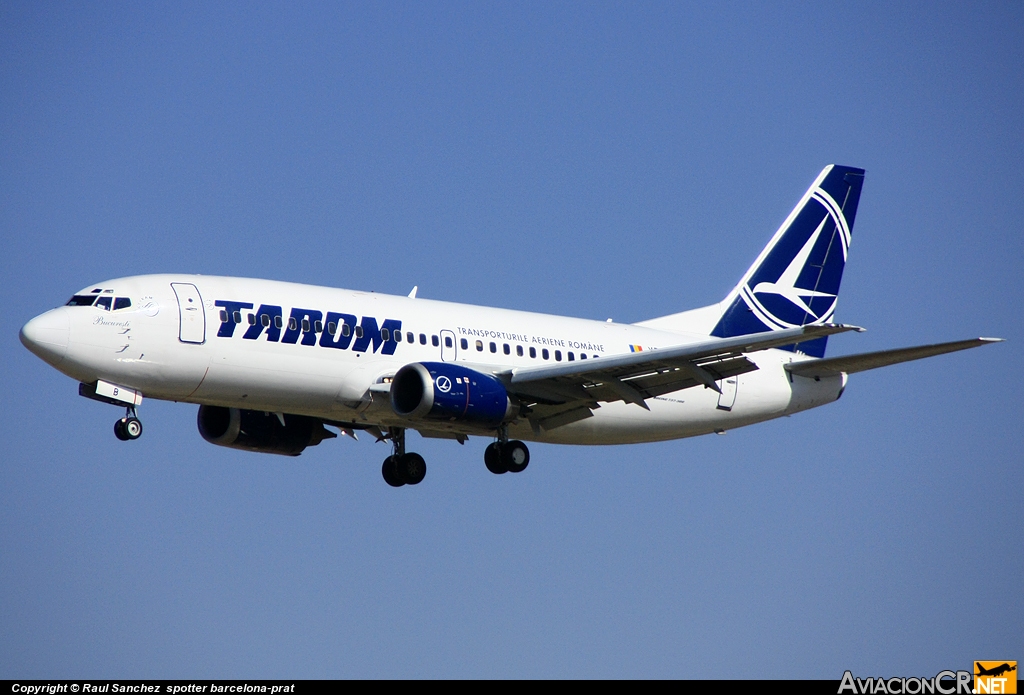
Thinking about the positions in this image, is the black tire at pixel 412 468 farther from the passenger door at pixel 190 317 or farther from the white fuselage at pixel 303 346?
the passenger door at pixel 190 317

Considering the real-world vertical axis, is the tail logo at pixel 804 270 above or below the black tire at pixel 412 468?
above

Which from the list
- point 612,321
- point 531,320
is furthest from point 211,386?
point 612,321

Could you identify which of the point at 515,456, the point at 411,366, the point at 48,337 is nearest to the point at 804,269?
the point at 515,456

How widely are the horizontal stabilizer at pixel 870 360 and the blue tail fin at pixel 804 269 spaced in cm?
254

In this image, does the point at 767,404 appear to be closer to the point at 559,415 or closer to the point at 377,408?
the point at 559,415

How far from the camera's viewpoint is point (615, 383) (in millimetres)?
38406

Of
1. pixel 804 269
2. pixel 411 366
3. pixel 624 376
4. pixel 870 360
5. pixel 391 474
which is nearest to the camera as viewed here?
pixel 411 366

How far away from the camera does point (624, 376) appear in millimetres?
38500

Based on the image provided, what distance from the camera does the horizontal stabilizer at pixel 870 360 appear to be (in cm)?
3325

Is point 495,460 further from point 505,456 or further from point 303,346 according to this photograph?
point 303,346

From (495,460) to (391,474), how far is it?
408 cm

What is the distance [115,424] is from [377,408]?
637 cm

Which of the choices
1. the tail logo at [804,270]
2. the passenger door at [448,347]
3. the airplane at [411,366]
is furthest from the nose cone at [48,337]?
the tail logo at [804,270]

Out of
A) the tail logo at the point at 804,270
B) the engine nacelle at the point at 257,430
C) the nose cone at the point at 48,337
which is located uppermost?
the tail logo at the point at 804,270
